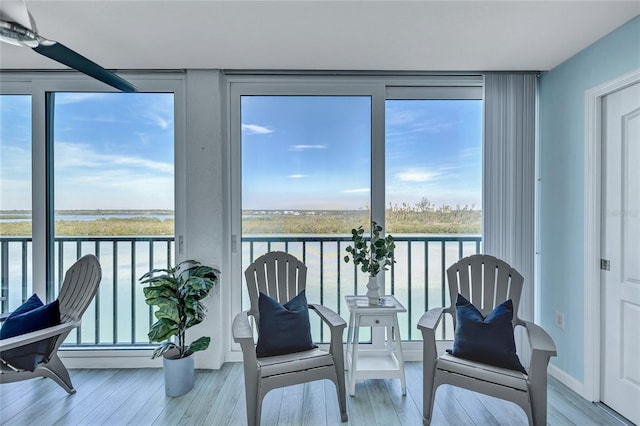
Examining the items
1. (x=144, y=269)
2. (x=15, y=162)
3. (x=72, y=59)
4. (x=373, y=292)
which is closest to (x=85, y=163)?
(x=15, y=162)

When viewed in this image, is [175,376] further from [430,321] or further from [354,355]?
[430,321]

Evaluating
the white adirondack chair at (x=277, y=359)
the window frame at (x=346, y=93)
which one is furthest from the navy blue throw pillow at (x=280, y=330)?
the window frame at (x=346, y=93)

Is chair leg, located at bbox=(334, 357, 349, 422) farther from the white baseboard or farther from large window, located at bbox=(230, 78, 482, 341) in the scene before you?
the white baseboard

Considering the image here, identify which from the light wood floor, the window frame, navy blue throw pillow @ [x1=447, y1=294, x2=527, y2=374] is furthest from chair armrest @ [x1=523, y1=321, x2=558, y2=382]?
Result: the window frame

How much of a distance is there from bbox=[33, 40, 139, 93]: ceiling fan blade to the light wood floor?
2284 mm

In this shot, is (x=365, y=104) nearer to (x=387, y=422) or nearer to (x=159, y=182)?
(x=159, y=182)

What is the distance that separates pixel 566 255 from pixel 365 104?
6.89ft

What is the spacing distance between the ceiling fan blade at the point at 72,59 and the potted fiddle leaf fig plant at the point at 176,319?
1.47 meters

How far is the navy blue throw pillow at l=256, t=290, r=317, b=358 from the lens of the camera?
2.17 meters

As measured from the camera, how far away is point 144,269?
3117mm

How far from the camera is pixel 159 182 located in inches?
117

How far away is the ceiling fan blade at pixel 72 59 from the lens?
1715 mm

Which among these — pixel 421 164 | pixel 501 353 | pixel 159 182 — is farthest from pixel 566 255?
pixel 159 182

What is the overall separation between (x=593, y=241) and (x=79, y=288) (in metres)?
3.93
